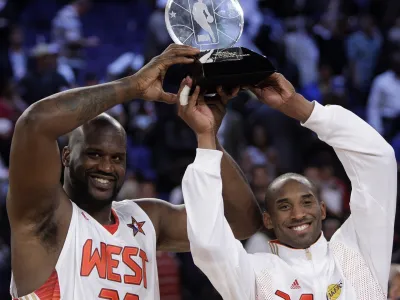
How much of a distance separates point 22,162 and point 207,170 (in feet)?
2.73

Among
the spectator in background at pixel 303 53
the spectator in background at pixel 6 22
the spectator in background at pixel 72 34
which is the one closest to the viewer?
the spectator in background at pixel 6 22

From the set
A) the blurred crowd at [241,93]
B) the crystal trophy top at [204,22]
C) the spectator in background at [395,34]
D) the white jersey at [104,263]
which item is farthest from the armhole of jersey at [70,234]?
the spectator in background at [395,34]

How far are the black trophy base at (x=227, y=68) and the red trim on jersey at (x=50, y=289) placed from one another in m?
1.12

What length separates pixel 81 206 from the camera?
4492 mm

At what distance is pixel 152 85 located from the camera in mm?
4137

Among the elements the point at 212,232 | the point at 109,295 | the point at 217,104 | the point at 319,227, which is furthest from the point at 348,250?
the point at 109,295

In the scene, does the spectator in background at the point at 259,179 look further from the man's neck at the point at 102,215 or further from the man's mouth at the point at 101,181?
the man's mouth at the point at 101,181

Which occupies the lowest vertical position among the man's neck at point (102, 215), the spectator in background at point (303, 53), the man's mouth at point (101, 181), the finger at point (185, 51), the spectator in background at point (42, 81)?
the man's neck at point (102, 215)

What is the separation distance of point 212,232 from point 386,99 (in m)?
7.40

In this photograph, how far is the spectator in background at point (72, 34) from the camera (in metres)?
11.2

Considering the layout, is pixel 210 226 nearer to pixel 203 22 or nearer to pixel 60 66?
pixel 203 22

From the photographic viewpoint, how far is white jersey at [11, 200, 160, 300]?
415cm

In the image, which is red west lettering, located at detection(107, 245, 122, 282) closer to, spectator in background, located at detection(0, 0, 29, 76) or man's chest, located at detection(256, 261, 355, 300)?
man's chest, located at detection(256, 261, 355, 300)

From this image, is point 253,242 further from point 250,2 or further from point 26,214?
point 250,2
